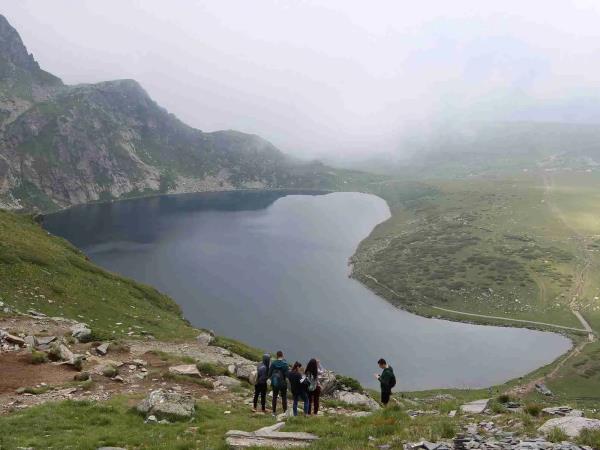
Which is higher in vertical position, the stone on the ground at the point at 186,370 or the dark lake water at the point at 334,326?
the stone on the ground at the point at 186,370

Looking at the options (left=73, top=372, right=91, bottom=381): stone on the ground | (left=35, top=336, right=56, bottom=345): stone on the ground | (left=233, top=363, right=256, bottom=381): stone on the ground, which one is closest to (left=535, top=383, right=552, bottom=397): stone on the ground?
(left=233, top=363, right=256, bottom=381): stone on the ground

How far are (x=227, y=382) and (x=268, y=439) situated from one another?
13920mm

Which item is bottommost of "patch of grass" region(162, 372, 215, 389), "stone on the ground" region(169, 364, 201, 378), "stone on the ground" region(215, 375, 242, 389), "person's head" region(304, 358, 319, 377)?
"stone on the ground" region(215, 375, 242, 389)

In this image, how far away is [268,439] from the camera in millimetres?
18516

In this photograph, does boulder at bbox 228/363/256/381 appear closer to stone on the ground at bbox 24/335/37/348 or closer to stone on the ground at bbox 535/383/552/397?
stone on the ground at bbox 24/335/37/348

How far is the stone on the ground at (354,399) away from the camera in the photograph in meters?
31.9

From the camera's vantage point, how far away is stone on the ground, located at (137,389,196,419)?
2231 centimetres

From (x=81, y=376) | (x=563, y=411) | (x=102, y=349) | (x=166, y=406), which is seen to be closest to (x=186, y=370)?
(x=81, y=376)

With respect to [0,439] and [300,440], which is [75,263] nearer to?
[0,439]

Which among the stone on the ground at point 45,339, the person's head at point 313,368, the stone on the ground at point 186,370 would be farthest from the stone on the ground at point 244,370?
the stone on the ground at point 45,339

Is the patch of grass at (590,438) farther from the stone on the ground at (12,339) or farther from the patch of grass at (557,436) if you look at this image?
the stone on the ground at (12,339)

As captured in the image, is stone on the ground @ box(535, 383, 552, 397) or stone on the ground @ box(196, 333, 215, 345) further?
stone on the ground @ box(535, 383, 552, 397)

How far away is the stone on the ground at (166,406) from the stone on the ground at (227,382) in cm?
772

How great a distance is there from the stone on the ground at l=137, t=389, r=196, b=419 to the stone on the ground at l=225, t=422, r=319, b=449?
13.7ft
